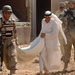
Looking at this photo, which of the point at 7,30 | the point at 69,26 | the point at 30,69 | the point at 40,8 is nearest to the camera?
the point at 7,30

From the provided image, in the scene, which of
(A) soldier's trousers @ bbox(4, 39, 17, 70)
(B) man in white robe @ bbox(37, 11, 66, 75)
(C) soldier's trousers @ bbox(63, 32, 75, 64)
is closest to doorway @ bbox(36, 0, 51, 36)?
(C) soldier's trousers @ bbox(63, 32, 75, 64)

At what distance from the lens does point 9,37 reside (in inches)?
328

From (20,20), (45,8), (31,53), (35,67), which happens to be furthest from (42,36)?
(45,8)

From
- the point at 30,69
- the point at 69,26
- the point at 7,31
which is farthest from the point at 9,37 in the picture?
the point at 30,69

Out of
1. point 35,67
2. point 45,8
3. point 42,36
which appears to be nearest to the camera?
point 42,36

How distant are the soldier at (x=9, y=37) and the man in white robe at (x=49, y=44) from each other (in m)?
0.90

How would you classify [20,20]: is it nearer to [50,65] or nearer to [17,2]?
[17,2]

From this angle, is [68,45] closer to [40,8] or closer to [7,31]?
[7,31]

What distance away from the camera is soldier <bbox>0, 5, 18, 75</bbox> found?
823 cm

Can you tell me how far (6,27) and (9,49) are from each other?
487 millimetres

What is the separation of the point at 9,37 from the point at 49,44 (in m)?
1.14

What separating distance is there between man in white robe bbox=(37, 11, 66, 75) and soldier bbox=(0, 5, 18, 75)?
901 millimetres

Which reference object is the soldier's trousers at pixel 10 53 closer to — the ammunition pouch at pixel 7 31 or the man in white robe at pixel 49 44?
the ammunition pouch at pixel 7 31

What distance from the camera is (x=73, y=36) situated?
9.90 meters
